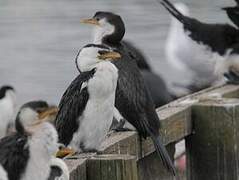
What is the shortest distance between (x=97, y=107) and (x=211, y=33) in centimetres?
471

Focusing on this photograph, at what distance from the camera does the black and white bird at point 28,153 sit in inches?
208

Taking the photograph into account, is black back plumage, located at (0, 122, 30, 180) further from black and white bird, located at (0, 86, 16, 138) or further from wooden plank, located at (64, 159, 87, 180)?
black and white bird, located at (0, 86, 16, 138)

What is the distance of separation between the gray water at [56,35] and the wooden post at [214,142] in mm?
8382

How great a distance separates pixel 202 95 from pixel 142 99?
846 mm

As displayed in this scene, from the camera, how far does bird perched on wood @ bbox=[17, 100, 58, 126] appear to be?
551cm

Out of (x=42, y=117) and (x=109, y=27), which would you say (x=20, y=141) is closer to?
(x=42, y=117)

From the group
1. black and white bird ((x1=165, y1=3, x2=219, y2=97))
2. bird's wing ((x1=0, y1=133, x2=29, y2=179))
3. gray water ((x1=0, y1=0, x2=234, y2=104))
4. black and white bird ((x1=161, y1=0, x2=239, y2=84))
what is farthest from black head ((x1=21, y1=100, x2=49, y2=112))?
gray water ((x1=0, y1=0, x2=234, y2=104))

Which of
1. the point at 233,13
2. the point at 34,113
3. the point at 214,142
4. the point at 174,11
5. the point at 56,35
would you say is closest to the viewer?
the point at 34,113

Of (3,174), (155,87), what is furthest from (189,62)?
(3,174)

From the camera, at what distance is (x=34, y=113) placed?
18.2ft

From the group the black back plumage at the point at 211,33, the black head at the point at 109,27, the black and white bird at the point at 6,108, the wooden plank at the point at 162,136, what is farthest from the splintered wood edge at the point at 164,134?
the black and white bird at the point at 6,108

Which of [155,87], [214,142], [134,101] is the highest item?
[134,101]

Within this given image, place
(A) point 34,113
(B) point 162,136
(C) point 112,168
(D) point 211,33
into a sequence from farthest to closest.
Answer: (D) point 211,33 → (B) point 162,136 → (C) point 112,168 → (A) point 34,113

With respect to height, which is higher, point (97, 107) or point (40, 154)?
point (40, 154)
